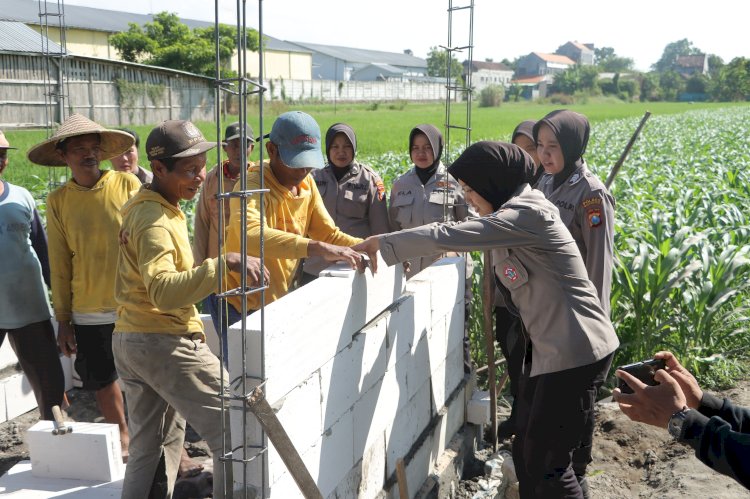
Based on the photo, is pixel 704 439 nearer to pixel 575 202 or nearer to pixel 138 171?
pixel 575 202

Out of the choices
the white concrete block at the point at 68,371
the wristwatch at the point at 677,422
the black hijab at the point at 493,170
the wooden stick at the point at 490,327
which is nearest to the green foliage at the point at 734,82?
the wooden stick at the point at 490,327

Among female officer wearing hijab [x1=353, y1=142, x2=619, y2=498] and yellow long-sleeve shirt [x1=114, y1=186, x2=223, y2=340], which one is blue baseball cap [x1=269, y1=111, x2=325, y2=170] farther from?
yellow long-sleeve shirt [x1=114, y1=186, x2=223, y2=340]

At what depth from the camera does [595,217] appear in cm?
429

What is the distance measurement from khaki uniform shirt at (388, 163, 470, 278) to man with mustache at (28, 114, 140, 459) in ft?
6.52

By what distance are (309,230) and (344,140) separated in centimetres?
140

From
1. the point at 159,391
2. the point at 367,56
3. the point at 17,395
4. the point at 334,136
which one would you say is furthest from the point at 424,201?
the point at 367,56

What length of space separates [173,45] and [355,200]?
45.7 m

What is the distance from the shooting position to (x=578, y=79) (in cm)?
11275

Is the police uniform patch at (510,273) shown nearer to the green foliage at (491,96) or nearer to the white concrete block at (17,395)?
the white concrete block at (17,395)

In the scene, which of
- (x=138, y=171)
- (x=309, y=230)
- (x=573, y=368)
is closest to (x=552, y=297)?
(x=573, y=368)

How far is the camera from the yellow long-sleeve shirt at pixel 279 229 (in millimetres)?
3549

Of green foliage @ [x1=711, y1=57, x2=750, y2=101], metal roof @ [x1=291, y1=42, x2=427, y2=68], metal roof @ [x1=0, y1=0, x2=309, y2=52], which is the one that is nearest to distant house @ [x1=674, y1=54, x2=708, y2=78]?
green foliage @ [x1=711, y1=57, x2=750, y2=101]

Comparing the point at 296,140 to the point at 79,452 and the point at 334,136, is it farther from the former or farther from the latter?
the point at 79,452

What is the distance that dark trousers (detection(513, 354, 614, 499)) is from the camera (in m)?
3.54
